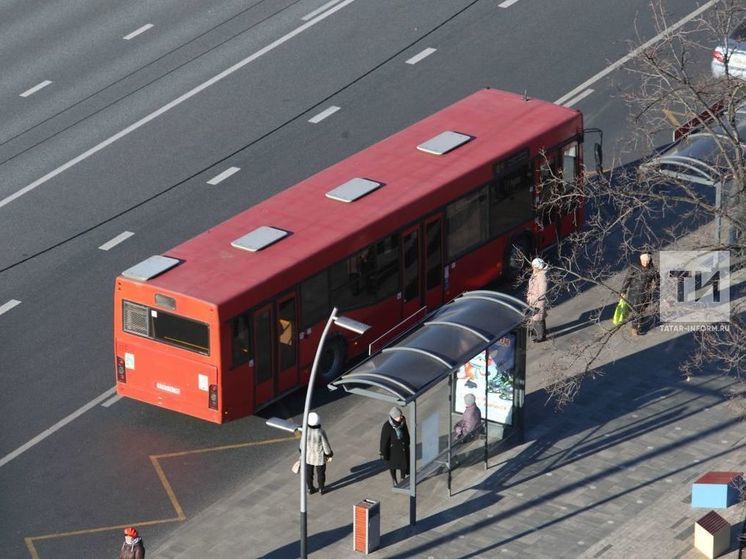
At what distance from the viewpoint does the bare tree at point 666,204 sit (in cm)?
3050

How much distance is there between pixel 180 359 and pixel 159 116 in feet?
45.4

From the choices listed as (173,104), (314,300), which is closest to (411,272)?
(314,300)

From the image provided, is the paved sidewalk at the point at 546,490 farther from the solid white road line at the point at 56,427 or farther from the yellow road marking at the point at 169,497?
the solid white road line at the point at 56,427

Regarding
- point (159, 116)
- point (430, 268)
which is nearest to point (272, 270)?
point (430, 268)

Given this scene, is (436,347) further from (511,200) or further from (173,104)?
(173,104)

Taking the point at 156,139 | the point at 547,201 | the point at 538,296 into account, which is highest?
the point at 547,201

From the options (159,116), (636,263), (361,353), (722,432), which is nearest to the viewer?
(722,432)

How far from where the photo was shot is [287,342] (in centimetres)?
3406

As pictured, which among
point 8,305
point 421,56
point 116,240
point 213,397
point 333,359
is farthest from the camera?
point 421,56

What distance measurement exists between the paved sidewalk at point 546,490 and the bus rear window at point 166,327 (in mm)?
2535

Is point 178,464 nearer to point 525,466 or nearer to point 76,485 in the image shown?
point 76,485

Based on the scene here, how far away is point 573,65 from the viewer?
47125mm

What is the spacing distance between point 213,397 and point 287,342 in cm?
182

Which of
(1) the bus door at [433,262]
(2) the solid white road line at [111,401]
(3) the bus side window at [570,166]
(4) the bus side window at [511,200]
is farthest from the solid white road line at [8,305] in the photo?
(3) the bus side window at [570,166]
